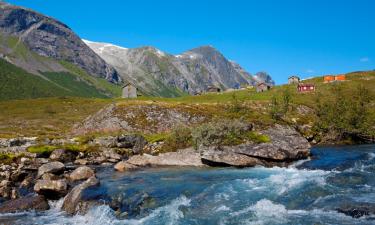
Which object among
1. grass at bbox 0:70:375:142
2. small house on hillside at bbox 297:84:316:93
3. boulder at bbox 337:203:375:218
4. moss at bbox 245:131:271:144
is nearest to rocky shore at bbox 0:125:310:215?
moss at bbox 245:131:271:144

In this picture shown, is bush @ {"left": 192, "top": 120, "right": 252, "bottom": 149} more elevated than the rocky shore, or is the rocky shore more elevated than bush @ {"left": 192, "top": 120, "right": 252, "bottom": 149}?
bush @ {"left": 192, "top": 120, "right": 252, "bottom": 149}

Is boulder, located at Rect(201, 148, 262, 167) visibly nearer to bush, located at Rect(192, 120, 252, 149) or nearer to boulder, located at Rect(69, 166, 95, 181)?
bush, located at Rect(192, 120, 252, 149)

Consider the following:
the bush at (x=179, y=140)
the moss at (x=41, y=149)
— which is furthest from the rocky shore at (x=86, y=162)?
the bush at (x=179, y=140)

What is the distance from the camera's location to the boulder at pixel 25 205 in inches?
1264

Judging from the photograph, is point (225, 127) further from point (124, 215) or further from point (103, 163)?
point (124, 215)

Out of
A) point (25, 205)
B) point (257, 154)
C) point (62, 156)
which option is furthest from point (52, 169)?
point (257, 154)

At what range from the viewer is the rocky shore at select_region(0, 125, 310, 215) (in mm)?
34094

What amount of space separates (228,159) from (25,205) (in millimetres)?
23270

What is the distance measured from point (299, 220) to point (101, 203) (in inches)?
597

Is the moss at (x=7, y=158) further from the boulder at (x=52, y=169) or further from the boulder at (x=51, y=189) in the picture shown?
the boulder at (x=51, y=189)

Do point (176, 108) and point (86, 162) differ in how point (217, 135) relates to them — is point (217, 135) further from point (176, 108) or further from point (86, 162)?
point (176, 108)

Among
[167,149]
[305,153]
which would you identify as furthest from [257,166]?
[167,149]

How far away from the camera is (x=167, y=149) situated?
2397 inches

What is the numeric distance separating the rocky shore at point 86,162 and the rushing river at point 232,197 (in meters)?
1.51
